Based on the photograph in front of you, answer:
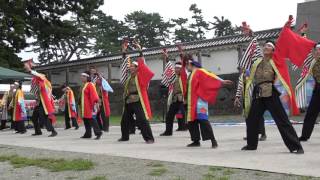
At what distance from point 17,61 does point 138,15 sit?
2257 centimetres

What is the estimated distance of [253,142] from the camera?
7.93 meters

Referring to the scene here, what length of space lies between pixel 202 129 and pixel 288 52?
188 cm

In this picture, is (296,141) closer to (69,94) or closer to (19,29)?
(69,94)

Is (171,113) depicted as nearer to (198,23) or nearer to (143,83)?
(143,83)

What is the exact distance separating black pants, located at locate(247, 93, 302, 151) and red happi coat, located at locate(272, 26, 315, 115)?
1.24ft

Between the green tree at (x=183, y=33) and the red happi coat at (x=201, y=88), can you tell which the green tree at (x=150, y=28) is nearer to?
the green tree at (x=183, y=33)

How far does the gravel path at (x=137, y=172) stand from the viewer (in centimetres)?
563

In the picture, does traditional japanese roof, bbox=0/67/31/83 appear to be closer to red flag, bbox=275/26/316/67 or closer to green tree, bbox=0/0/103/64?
green tree, bbox=0/0/103/64

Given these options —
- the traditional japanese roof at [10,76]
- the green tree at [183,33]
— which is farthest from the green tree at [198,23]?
the traditional japanese roof at [10,76]

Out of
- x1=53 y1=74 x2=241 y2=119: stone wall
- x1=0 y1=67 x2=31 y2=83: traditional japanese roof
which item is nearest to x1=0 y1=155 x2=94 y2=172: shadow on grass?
x1=0 y1=67 x2=31 y2=83: traditional japanese roof

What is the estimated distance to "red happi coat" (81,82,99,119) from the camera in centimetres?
1149

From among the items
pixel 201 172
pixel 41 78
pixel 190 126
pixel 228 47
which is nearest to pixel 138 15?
pixel 228 47

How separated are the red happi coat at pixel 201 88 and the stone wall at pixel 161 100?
11.5 metres

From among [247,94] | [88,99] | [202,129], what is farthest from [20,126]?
[247,94]
